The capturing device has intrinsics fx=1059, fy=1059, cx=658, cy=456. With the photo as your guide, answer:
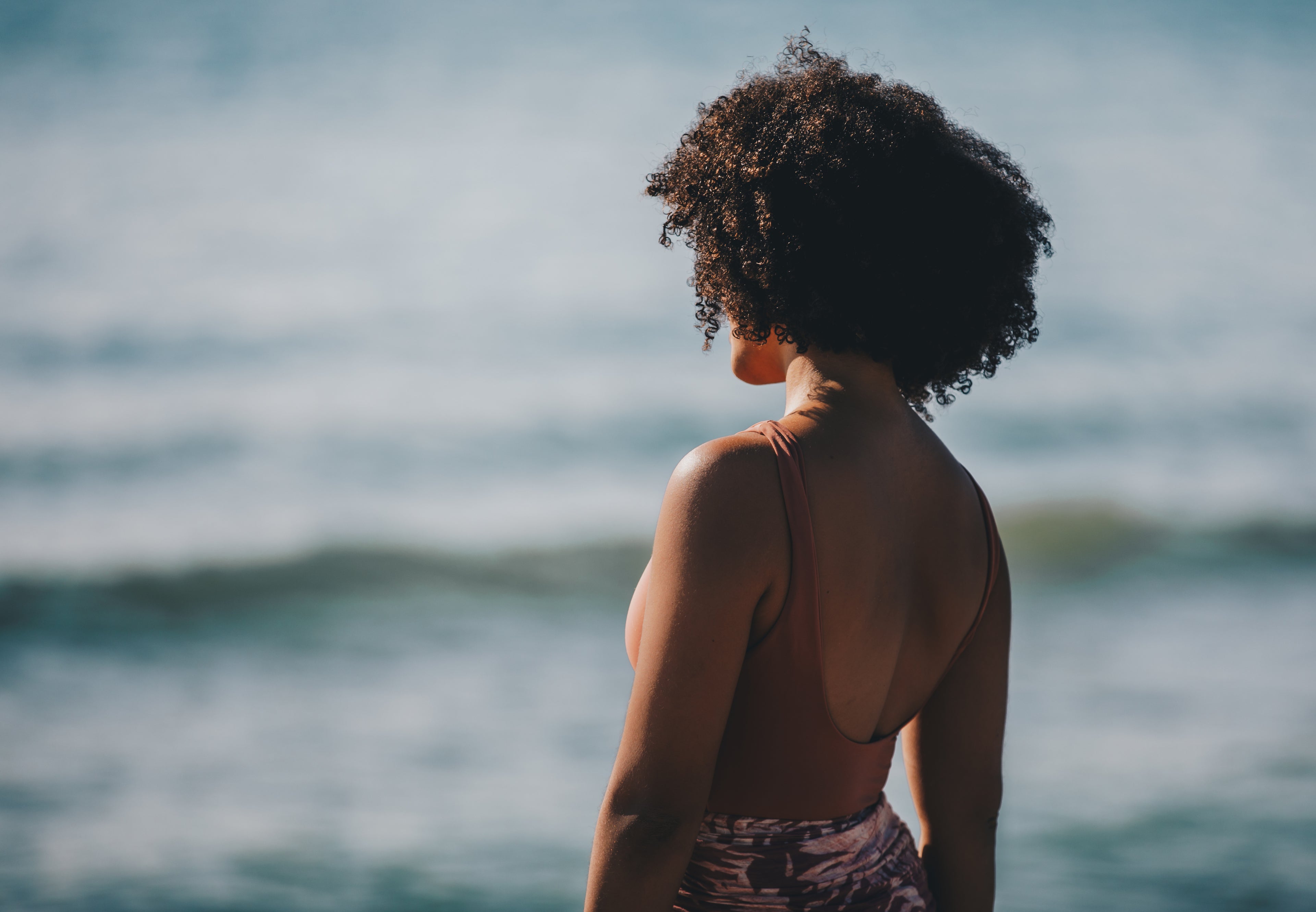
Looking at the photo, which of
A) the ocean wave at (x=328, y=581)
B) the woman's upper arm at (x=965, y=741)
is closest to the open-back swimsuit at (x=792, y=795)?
the woman's upper arm at (x=965, y=741)

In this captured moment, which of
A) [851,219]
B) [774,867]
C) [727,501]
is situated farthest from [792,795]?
[851,219]

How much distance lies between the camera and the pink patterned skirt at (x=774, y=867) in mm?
1226

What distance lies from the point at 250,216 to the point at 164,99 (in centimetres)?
196

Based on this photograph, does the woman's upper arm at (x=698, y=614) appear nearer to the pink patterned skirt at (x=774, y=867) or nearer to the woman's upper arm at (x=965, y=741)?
the pink patterned skirt at (x=774, y=867)

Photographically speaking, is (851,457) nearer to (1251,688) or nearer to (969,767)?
(969,767)

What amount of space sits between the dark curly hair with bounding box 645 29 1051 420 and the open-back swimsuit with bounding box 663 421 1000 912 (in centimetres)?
18

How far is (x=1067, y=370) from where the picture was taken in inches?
419

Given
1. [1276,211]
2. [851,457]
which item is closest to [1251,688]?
[851,457]

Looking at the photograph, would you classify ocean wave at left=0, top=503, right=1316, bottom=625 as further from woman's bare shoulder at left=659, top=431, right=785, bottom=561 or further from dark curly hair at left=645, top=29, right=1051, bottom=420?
woman's bare shoulder at left=659, top=431, right=785, bottom=561

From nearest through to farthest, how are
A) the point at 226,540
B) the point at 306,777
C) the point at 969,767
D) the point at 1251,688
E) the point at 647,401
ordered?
the point at 969,767
the point at 306,777
the point at 1251,688
the point at 226,540
the point at 647,401

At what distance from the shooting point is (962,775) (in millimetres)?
1449

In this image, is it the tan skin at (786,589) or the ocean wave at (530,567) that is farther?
the ocean wave at (530,567)

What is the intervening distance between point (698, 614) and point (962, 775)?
594mm

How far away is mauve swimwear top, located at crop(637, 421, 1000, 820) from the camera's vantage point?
1103mm
